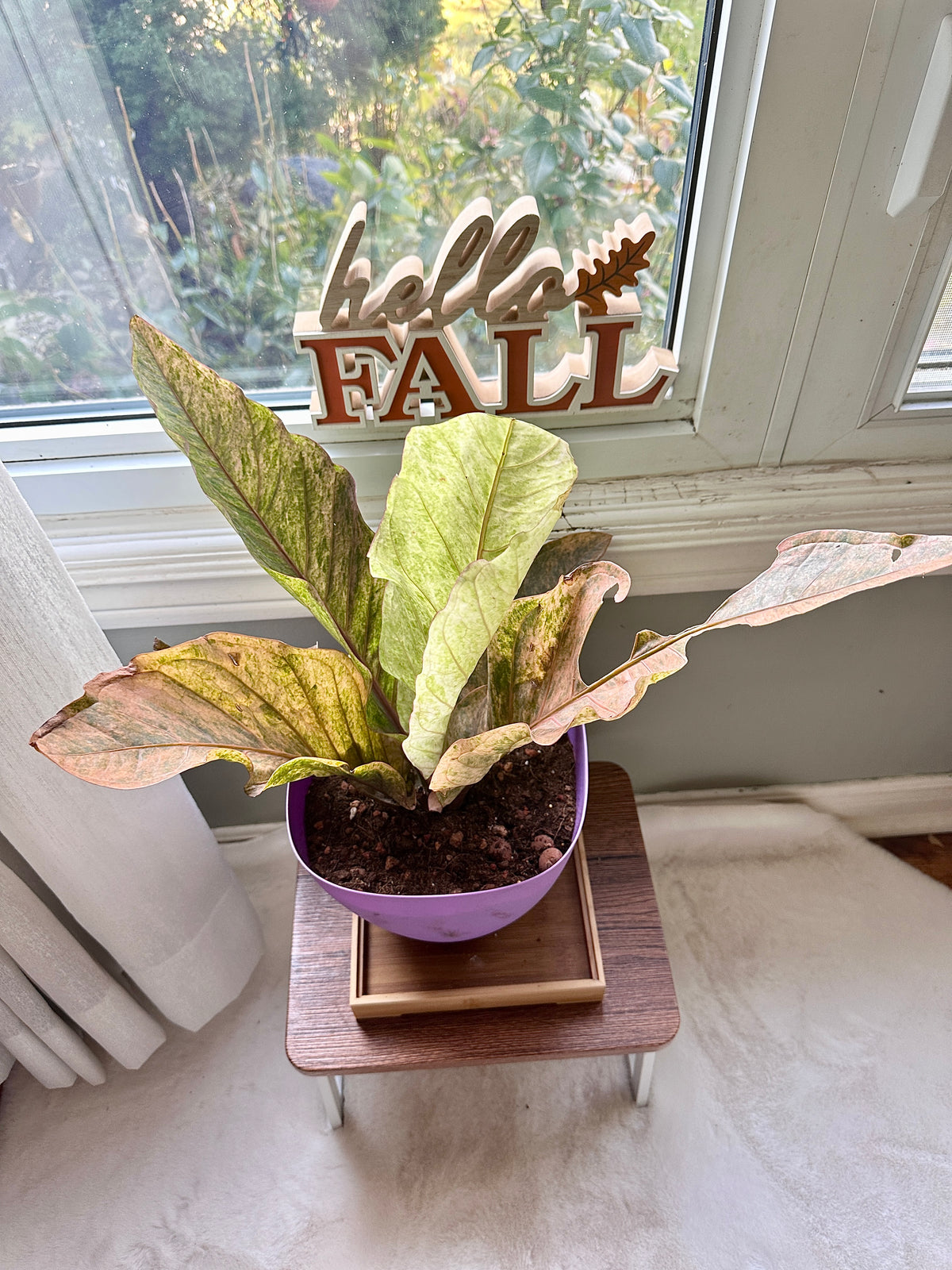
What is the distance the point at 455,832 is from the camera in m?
0.74

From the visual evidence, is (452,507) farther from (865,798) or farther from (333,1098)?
(865,798)

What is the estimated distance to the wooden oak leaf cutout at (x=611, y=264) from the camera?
0.72m

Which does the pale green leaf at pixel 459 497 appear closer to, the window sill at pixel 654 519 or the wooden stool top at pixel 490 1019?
the window sill at pixel 654 519

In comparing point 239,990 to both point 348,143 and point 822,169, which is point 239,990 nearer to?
point 348,143

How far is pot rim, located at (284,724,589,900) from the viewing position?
26.0 inches

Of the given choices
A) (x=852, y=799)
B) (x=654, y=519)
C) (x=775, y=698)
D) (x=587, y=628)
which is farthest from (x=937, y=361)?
(x=852, y=799)

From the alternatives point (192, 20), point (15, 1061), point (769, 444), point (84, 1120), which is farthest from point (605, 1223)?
point (192, 20)

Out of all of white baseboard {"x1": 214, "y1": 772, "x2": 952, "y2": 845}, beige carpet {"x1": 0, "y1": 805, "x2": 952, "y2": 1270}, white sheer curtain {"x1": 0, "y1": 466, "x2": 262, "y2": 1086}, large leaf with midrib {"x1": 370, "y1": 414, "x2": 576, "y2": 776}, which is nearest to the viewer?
large leaf with midrib {"x1": 370, "y1": 414, "x2": 576, "y2": 776}

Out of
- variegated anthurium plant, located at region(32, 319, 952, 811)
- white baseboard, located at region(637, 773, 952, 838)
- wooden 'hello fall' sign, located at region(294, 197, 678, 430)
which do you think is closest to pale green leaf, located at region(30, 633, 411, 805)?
variegated anthurium plant, located at region(32, 319, 952, 811)

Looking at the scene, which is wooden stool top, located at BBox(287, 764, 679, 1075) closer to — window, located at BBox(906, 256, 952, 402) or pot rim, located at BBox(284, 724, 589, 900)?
pot rim, located at BBox(284, 724, 589, 900)

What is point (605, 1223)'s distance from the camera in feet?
3.14

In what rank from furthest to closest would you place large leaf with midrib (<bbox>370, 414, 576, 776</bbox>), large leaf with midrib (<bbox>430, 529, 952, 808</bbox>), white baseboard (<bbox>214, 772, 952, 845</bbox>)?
1. white baseboard (<bbox>214, 772, 952, 845</bbox>)
2. large leaf with midrib (<bbox>370, 414, 576, 776</bbox>)
3. large leaf with midrib (<bbox>430, 529, 952, 808</bbox>)

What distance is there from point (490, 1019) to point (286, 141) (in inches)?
32.7

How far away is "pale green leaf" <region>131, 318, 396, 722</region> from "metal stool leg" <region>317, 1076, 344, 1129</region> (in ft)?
1.65
